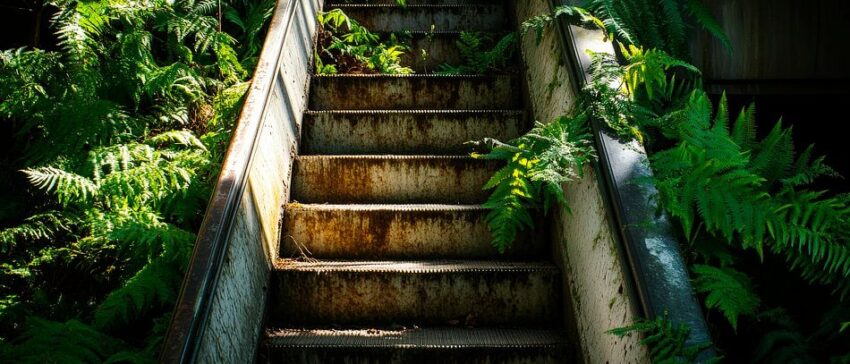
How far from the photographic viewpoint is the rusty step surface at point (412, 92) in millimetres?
4258

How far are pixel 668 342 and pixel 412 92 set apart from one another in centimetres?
300

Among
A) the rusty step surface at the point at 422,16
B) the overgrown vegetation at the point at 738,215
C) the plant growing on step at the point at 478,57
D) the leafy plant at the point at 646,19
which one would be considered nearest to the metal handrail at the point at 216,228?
the overgrown vegetation at the point at 738,215

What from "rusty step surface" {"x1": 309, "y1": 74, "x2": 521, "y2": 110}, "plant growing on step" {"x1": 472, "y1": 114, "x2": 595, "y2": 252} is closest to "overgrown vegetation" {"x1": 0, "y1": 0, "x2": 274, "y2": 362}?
"rusty step surface" {"x1": 309, "y1": 74, "x2": 521, "y2": 110}

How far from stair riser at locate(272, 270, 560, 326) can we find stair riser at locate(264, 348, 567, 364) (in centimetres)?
32

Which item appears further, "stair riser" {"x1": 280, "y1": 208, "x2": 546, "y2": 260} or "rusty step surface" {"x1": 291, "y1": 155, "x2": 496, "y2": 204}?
"rusty step surface" {"x1": 291, "y1": 155, "x2": 496, "y2": 204}

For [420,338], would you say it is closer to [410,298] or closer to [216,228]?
[410,298]

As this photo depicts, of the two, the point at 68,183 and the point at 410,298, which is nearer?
the point at 68,183

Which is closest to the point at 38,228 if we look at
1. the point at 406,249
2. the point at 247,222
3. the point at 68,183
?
the point at 68,183

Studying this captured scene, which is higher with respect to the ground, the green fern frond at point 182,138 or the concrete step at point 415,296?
the green fern frond at point 182,138

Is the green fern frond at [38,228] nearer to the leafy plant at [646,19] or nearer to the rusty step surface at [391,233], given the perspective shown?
the rusty step surface at [391,233]

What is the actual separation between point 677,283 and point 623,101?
3.38 ft

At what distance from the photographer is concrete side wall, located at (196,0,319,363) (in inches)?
89.4

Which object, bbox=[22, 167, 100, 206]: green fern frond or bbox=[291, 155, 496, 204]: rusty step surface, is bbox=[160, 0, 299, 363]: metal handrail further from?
bbox=[22, 167, 100, 206]: green fern frond

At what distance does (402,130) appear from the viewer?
3.98 m
